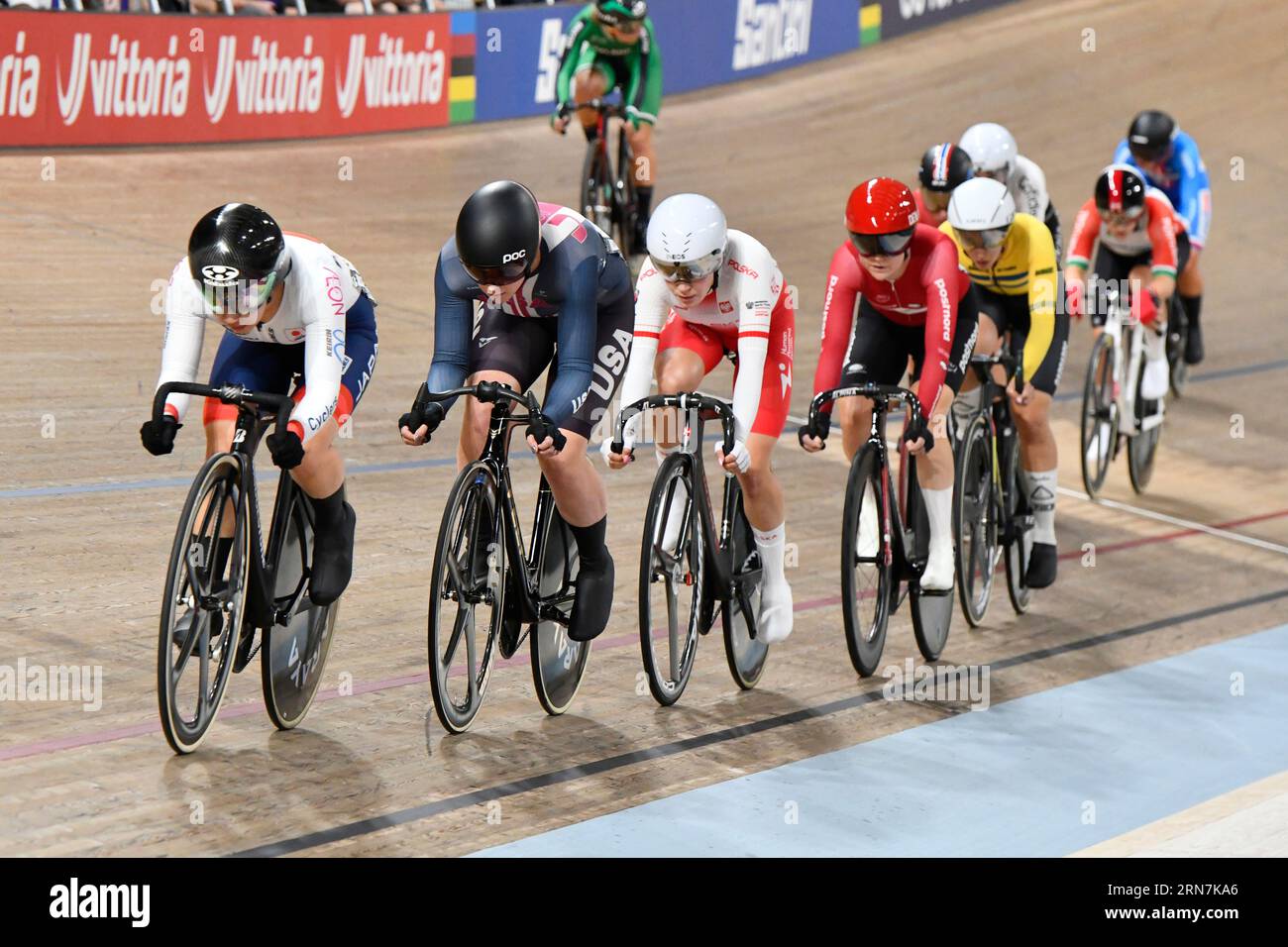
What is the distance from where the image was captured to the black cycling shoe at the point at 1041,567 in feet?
18.0

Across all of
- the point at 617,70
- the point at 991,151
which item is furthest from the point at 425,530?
the point at 617,70

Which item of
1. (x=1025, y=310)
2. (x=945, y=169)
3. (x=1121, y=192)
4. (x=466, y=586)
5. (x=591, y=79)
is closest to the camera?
(x=466, y=586)

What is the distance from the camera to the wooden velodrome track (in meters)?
3.54

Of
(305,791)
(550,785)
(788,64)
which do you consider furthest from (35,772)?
(788,64)

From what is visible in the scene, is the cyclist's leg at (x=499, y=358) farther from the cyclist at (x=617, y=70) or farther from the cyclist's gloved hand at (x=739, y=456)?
the cyclist at (x=617, y=70)

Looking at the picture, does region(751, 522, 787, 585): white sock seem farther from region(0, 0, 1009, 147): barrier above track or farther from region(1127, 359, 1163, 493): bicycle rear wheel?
region(0, 0, 1009, 147): barrier above track

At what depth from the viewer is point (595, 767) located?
150 inches

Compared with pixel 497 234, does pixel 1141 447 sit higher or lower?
lower

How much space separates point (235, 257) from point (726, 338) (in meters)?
1.49

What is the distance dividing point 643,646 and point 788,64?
11907 mm

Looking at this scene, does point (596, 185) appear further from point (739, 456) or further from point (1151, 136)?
point (739, 456)

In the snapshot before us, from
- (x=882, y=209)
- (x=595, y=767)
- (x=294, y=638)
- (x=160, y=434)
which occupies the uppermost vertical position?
(x=882, y=209)

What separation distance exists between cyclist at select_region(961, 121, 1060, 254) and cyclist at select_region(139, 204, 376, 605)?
9.95 feet
